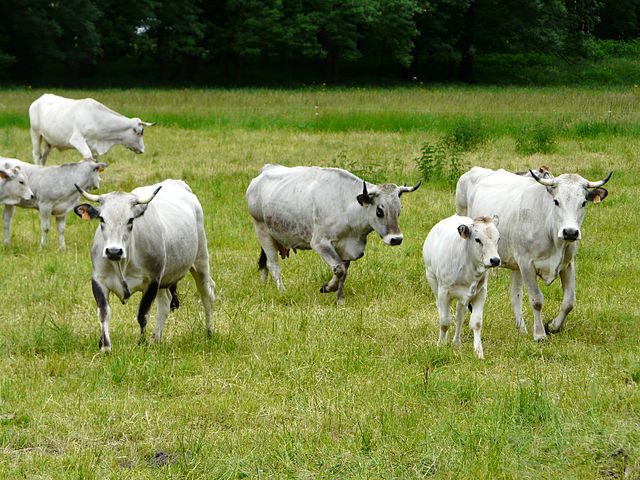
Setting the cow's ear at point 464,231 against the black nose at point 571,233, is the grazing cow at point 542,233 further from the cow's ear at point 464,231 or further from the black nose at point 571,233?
the cow's ear at point 464,231

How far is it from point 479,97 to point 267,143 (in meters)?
11.4

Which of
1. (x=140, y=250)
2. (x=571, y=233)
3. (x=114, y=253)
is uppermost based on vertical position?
(x=571, y=233)

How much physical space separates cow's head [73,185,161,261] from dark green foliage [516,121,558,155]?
12271 mm

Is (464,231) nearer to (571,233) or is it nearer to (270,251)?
(571,233)

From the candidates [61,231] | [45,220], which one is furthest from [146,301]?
[45,220]

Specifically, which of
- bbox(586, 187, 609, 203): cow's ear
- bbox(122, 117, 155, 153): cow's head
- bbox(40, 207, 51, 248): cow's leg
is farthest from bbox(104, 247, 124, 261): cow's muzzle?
bbox(122, 117, 155, 153): cow's head

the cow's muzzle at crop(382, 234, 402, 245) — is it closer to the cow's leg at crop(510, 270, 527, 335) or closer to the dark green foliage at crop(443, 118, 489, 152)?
the cow's leg at crop(510, 270, 527, 335)

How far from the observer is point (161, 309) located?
28.5ft

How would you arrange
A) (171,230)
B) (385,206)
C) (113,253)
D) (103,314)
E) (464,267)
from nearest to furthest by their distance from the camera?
(113,253), (103,314), (464,267), (171,230), (385,206)

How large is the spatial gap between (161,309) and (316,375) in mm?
1871

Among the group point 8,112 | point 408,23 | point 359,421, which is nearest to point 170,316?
point 359,421

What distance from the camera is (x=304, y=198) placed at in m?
11.2

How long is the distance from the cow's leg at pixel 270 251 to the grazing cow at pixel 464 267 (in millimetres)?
2908

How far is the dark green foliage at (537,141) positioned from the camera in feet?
62.5
